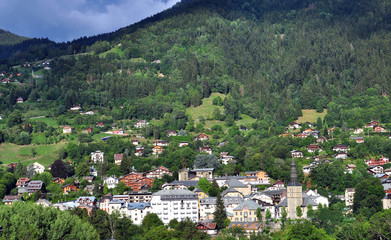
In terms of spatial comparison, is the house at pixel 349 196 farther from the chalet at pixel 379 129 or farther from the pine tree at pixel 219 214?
the chalet at pixel 379 129

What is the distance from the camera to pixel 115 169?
112938 mm

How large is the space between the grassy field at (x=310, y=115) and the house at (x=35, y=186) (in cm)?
6008

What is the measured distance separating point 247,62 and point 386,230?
110 metres

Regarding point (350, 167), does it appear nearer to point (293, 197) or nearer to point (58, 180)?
point (293, 197)

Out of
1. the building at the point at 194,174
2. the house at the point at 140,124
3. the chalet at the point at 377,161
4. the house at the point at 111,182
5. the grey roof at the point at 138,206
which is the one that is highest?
the house at the point at 140,124

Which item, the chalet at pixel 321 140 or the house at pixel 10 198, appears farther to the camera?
the chalet at pixel 321 140

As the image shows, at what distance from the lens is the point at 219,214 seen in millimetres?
88000

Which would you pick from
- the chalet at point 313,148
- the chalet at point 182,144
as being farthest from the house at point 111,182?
the chalet at point 313,148

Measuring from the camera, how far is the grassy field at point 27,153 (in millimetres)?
126281

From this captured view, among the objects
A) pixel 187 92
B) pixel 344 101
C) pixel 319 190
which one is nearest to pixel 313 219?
pixel 319 190

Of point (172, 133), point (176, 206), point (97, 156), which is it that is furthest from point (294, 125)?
point (176, 206)

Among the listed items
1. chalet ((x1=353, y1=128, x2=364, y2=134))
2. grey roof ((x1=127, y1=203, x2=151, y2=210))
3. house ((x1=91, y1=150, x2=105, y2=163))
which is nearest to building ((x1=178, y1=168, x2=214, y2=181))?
grey roof ((x1=127, y1=203, x2=151, y2=210))

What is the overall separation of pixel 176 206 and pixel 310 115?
6483 cm

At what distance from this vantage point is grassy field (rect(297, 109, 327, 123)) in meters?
145
